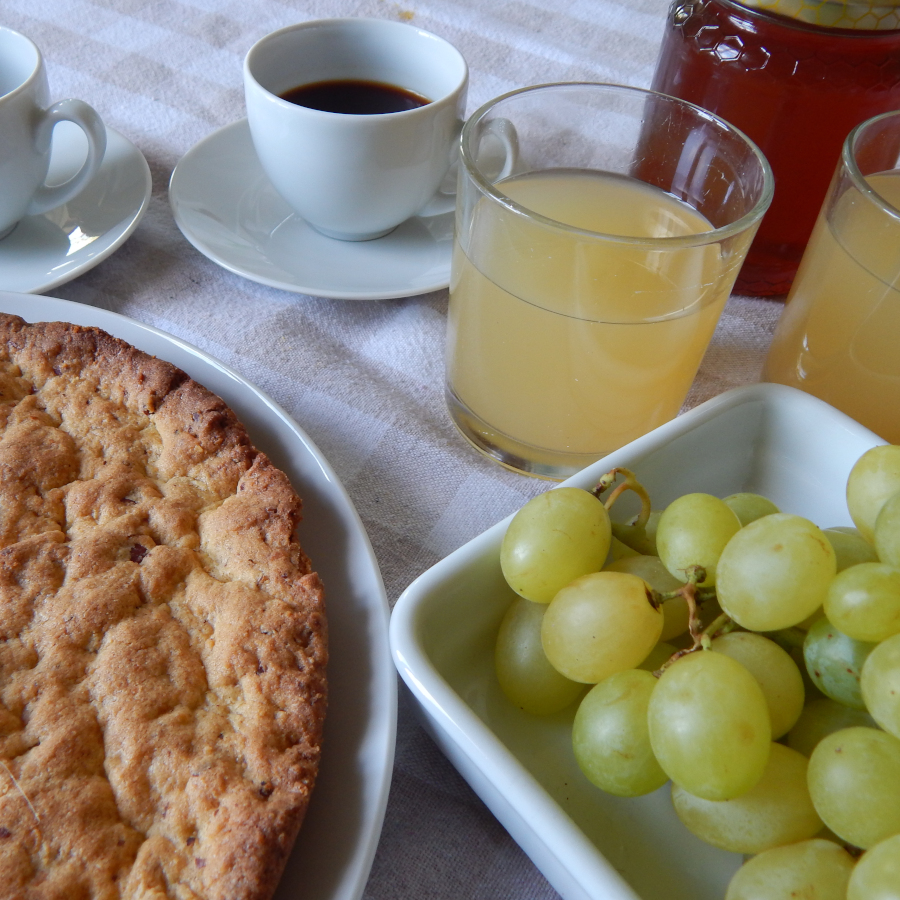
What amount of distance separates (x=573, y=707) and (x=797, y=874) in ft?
0.55

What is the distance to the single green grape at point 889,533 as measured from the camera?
0.45 m

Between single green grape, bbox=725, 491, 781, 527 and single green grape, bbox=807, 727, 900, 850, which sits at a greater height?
single green grape, bbox=807, 727, 900, 850

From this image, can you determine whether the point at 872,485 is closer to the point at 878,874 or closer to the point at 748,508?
the point at 748,508

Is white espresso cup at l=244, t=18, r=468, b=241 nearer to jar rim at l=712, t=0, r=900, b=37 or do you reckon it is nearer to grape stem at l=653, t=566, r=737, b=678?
jar rim at l=712, t=0, r=900, b=37

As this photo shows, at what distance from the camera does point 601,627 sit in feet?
1.50

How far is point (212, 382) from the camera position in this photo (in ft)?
2.41

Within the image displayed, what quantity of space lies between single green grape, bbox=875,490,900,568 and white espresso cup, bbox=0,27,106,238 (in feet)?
2.87

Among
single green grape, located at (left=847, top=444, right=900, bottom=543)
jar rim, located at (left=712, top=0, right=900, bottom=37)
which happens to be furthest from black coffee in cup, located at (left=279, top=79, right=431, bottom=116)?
single green grape, located at (left=847, top=444, right=900, bottom=543)

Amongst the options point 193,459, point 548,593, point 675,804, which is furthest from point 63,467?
point 675,804

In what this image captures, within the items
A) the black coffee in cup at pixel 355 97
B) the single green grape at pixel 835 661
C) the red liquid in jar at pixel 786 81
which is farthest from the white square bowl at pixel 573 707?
the black coffee in cup at pixel 355 97

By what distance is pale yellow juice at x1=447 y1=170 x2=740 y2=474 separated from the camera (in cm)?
63

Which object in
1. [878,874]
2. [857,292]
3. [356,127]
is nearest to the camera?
[878,874]

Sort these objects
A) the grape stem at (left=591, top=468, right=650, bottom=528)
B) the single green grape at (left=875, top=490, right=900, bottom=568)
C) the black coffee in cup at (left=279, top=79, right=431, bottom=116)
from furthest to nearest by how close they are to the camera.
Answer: the black coffee in cup at (left=279, top=79, right=431, bottom=116)
the grape stem at (left=591, top=468, right=650, bottom=528)
the single green grape at (left=875, top=490, right=900, bottom=568)

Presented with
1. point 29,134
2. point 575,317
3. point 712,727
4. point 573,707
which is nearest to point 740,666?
point 712,727
